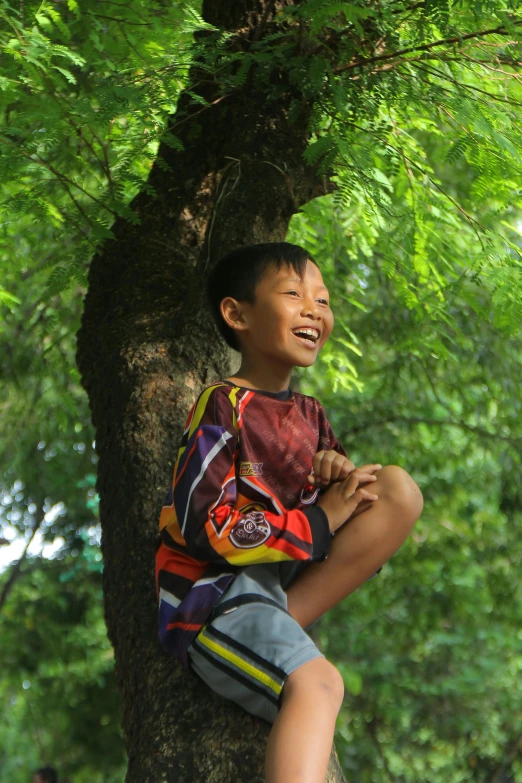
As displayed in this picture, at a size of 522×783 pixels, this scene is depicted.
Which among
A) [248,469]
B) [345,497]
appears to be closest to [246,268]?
[248,469]

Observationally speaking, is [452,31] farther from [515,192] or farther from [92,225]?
[92,225]

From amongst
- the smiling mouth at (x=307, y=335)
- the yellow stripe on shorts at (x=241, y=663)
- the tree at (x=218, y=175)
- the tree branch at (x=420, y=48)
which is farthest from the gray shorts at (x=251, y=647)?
the tree branch at (x=420, y=48)

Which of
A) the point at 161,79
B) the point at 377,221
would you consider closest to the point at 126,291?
the point at 161,79

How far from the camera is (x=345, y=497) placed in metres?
2.55

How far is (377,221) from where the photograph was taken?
11.9ft

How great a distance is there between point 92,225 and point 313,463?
1.33 m

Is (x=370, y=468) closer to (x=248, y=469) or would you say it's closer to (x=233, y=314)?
(x=248, y=469)

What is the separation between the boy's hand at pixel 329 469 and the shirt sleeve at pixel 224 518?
0.13 m

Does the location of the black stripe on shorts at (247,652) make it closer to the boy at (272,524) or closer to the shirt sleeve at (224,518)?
the boy at (272,524)

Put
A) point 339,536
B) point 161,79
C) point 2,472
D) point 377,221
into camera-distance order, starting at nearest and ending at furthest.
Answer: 1. point 339,536
2. point 161,79
3. point 377,221
4. point 2,472

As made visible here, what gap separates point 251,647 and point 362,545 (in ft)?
1.52

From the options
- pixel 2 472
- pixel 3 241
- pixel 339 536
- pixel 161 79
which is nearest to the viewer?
pixel 339 536

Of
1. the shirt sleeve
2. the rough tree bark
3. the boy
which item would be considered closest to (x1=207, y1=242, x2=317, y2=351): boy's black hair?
the boy

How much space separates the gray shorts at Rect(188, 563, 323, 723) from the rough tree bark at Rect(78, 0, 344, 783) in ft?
0.57
